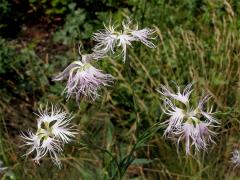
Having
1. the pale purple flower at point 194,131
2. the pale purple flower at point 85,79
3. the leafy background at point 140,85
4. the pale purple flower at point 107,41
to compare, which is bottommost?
the leafy background at point 140,85

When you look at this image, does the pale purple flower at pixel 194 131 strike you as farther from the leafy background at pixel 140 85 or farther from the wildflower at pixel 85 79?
the leafy background at pixel 140 85

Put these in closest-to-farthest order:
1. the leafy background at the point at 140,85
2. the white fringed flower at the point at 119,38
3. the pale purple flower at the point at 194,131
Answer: the pale purple flower at the point at 194,131 → the white fringed flower at the point at 119,38 → the leafy background at the point at 140,85

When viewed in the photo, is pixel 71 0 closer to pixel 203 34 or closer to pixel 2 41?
pixel 2 41

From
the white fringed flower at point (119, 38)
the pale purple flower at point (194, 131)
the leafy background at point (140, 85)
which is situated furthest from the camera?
the leafy background at point (140, 85)

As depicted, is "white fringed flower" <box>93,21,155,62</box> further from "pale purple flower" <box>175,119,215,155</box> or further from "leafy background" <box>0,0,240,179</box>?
"leafy background" <box>0,0,240,179</box>

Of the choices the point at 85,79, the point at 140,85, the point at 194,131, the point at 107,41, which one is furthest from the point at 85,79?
the point at 140,85

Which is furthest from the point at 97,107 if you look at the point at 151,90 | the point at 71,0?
the point at 71,0

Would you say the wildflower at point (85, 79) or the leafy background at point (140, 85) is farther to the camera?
the leafy background at point (140, 85)

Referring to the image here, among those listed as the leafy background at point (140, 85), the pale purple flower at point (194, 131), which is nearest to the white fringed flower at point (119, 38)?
the pale purple flower at point (194, 131)

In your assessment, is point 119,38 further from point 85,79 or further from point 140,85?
point 140,85
